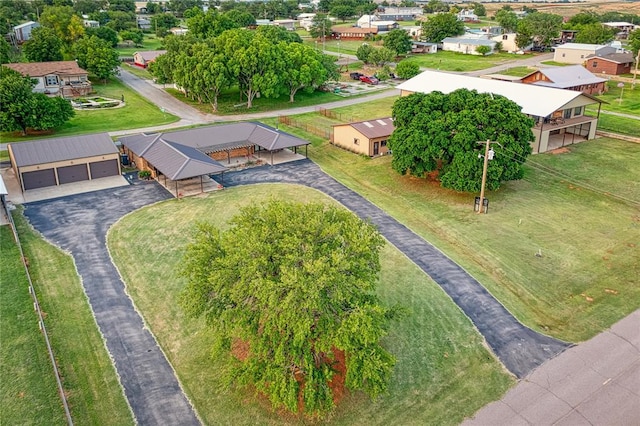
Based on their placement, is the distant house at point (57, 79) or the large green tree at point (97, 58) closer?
the distant house at point (57, 79)

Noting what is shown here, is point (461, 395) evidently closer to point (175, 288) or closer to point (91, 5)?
point (175, 288)

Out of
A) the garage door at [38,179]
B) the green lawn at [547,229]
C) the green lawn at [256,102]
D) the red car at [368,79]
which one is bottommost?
the green lawn at [547,229]

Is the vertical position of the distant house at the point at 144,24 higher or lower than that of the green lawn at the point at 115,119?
higher

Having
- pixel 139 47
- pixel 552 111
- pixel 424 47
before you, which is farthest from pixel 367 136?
pixel 139 47

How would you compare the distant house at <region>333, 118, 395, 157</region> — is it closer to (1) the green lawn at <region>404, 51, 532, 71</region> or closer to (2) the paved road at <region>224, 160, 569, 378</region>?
(2) the paved road at <region>224, 160, 569, 378</region>

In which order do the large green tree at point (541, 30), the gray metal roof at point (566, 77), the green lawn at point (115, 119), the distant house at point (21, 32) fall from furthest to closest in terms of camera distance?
1. the distant house at point (21, 32)
2. the large green tree at point (541, 30)
3. the gray metal roof at point (566, 77)
4. the green lawn at point (115, 119)

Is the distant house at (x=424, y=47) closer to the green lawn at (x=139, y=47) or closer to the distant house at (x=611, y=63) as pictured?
the distant house at (x=611, y=63)

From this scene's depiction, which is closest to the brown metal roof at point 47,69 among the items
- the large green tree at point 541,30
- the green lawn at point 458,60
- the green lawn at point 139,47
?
the green lawn at point 139,47
